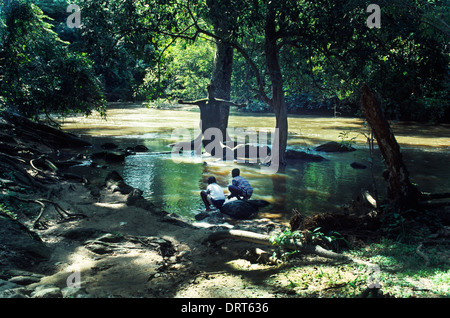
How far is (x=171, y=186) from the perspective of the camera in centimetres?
1260

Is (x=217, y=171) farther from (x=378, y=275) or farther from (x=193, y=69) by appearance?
(x=193, y=69)

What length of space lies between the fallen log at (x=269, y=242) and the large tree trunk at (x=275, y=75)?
838 centimetres

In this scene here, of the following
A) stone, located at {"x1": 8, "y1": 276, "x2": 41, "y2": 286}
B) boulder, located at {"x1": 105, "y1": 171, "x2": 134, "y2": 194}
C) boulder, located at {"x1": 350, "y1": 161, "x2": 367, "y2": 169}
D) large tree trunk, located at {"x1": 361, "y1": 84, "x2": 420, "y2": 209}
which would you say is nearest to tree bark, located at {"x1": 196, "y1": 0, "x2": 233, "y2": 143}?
boulder, located at {"x1": 105, "y1": 171, "x2": 134, "y2": 194}

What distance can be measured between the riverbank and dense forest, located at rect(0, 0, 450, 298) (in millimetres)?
33

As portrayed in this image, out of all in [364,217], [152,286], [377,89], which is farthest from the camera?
[377,89]

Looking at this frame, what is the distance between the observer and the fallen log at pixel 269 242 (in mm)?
5461

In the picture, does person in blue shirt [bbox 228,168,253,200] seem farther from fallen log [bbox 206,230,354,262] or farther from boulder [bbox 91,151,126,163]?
boulder [bbox 91,151,126,163]

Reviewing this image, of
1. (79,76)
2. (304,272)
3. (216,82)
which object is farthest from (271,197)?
(216,82)

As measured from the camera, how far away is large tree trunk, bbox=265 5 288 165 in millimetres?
13266

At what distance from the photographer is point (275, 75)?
1430cm

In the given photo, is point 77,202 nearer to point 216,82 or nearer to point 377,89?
point 377,89

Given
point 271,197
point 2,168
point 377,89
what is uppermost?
point 377,89
